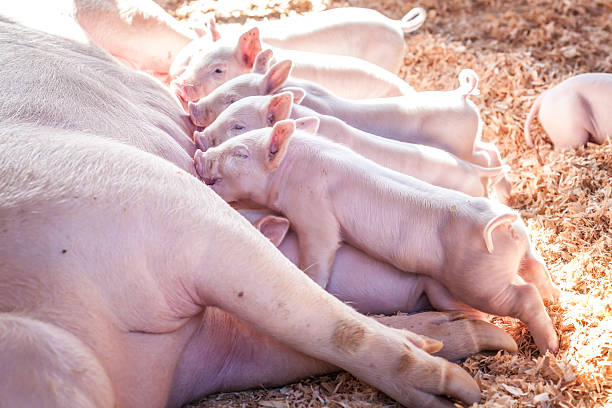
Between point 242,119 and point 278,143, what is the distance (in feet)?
1.16

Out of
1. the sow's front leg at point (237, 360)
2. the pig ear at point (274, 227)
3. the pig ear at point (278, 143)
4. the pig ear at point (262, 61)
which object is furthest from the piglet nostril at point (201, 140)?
the sow's front leg at point (237, 360)

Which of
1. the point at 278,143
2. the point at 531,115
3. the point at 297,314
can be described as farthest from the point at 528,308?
the point at 531,115

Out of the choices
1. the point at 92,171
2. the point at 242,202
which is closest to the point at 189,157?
the point at 242,202

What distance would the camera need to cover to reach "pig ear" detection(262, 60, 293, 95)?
8.83 ft

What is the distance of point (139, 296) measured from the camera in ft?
5.05

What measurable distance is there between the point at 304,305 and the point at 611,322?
43.9 inches

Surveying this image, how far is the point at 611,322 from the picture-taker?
6.98ft

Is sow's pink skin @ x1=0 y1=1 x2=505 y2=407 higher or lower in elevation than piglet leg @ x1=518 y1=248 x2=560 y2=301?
higher

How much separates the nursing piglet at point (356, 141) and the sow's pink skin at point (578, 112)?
768 mm

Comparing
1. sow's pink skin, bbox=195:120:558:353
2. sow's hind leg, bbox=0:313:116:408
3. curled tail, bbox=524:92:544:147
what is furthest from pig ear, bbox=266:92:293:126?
curled tail, bbox=524:92:544:147

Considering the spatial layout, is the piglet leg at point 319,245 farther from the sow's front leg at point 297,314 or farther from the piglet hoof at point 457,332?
the sow's front leg at point 297,314

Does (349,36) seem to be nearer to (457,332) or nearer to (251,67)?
(251,67)

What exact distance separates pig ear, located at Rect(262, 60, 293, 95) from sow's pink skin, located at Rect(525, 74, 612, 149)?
1571 mm

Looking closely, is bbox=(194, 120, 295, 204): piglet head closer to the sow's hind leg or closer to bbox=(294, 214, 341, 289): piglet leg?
bbox=(294, 214, 341, 289): piglet leg
